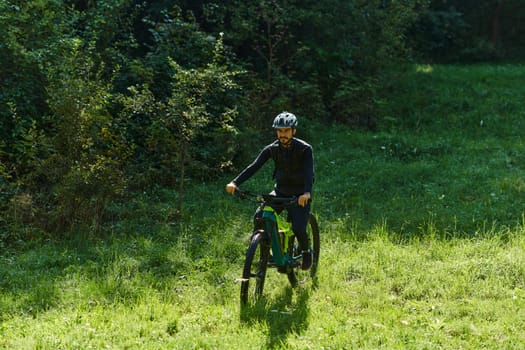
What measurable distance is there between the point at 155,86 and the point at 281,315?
7.67 m

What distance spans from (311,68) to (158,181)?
262 inches

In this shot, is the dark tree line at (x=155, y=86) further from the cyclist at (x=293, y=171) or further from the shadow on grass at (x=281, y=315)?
the shadow on grass at (x=281, y=315)

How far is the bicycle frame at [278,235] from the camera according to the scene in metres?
6.39

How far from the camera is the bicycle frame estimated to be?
21.0 ft

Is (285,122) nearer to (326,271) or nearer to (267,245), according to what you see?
(267,245)

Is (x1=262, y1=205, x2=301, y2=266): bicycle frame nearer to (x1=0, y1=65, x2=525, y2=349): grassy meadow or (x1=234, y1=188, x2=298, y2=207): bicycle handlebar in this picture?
(x1=234, y1=188, x2=298, y2=207): bicycle handlebar

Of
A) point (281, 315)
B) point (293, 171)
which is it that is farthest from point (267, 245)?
point (293, 171)

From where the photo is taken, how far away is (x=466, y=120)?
623 inches

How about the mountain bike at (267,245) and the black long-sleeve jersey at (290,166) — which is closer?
the mountain bike at (267,245)

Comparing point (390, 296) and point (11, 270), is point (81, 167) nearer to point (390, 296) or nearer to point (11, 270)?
point (11, 270)

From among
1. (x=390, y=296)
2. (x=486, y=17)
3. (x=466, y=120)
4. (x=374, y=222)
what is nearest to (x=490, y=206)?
(x=374, y=222)

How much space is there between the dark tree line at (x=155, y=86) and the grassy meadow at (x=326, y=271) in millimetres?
772

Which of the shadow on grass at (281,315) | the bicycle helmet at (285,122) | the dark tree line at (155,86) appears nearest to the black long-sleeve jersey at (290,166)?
the bicycle helmet at (285,122)

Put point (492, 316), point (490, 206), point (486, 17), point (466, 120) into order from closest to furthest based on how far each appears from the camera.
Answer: point (492, 316) → point (490, 206) → point (466, 120) → point (486, 17)
